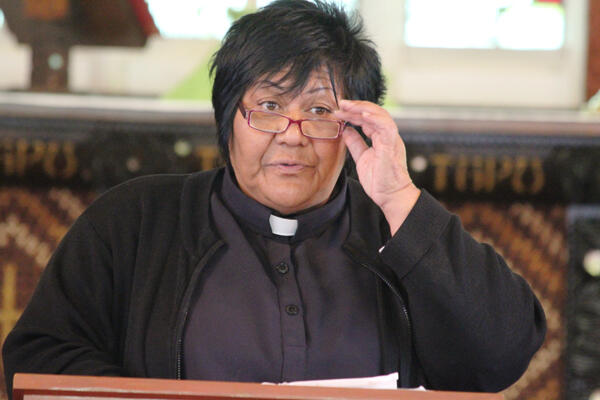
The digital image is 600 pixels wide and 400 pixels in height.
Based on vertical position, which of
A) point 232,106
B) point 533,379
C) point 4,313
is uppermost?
point 232,106

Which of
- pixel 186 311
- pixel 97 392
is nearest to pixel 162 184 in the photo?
pixel 186 311

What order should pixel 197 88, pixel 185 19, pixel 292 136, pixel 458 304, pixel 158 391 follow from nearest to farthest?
pixel 158 391 < pixel 458 304 < pixel 292 136 < pixel 197 88 < pixel 185 19

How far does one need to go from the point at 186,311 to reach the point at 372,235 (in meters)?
0.43

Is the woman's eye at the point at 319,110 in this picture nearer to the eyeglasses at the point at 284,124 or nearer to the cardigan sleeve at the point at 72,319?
the eyeglasses at the point at 284,124

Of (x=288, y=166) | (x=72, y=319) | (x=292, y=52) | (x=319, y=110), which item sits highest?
(x=292, y=52)

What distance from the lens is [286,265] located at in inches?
70.3

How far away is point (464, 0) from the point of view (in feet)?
14.4

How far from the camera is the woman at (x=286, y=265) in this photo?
64.8 inches

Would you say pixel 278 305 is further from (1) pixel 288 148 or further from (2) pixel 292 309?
(1) pixel 288 148

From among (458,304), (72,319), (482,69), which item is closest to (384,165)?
(458,304)

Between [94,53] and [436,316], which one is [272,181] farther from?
[94,53]

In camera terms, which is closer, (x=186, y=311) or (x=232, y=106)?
(x=186, y=311)

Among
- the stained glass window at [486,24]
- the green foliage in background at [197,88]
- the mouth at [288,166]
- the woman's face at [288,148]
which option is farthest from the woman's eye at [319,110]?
the stained glass window at [486,24]

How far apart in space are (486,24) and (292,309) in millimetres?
3032
